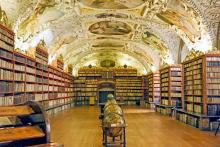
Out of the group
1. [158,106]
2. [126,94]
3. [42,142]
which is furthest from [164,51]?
[42,142]

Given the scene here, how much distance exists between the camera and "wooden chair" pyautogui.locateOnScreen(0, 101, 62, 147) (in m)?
3.89

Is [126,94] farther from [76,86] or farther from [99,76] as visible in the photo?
[76,86]

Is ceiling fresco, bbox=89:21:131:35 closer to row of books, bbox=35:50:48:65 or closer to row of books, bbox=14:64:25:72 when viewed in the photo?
row of books, bbox=35:50:48:65

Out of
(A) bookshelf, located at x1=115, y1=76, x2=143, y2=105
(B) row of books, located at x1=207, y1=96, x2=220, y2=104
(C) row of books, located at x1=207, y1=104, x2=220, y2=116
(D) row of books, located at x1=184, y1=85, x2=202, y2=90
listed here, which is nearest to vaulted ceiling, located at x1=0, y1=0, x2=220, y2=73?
(D) row of books, located at x1=184, y1=85, x2=202, y2=90

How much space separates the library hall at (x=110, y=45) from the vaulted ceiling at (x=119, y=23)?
5cm

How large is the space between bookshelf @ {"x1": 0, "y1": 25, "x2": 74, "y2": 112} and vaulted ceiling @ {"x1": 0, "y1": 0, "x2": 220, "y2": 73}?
1.03 meters

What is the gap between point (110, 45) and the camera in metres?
25.0

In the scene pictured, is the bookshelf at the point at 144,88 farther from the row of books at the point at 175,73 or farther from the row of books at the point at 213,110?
the row of books at the point at 213,110

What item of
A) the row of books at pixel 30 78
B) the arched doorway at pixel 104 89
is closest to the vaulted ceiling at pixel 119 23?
the row of books at pixel 30 78

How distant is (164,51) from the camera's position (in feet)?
63.1

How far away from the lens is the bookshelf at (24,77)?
9148 mm

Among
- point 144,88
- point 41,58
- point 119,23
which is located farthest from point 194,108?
point 144,88

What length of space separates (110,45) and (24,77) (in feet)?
45.8

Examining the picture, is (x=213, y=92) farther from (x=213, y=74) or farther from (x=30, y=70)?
(x=30, y=70)
